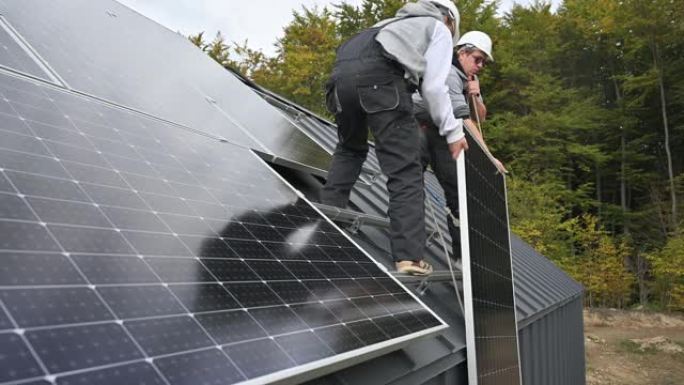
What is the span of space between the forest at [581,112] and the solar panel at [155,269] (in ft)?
82.1

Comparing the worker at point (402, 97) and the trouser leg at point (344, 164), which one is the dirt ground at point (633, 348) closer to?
the trouser leg at point (344, 164)

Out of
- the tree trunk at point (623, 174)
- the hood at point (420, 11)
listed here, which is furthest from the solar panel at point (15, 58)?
the tree trunk at point (623, 174)

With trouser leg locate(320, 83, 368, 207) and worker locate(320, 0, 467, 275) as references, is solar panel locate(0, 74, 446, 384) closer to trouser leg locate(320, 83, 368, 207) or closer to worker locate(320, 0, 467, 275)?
worker locate(320, 0, 467, 275)

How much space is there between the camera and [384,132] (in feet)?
13.5

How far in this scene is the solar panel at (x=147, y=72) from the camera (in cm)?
406

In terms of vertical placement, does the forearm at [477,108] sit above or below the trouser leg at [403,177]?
above

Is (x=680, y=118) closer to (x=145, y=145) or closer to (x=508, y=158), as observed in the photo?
(x=508, y=158)

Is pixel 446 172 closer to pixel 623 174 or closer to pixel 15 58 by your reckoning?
pixel 15 58

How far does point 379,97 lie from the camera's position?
13.3 ft

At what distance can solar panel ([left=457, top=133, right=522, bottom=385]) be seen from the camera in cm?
357

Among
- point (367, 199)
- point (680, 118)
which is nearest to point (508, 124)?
point (680, 118)

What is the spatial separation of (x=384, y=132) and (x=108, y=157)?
207cm

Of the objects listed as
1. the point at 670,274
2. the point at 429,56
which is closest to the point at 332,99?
the point at 429,56

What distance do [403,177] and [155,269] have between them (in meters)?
2.45
